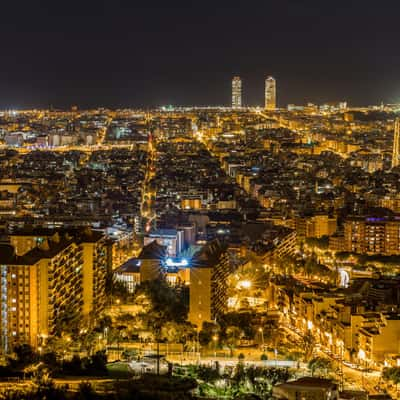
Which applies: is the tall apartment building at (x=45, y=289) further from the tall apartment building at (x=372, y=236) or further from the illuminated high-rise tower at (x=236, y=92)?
the illuminated high-rise tower at (x=236, y=92)

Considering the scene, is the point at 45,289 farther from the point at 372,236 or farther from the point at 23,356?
the point at 372,236

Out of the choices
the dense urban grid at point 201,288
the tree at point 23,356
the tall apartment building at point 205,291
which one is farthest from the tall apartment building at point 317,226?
the tree at point 23,356

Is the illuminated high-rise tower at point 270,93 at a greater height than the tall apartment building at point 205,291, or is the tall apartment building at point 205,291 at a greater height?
the illuminated high-rise tower at point 270,93

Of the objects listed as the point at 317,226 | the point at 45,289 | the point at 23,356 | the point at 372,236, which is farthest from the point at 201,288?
the point at 317,226

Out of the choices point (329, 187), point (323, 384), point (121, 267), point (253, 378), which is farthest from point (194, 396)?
point (329, 187)

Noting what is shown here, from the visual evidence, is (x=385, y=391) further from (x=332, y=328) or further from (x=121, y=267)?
(x=121, y=267)
